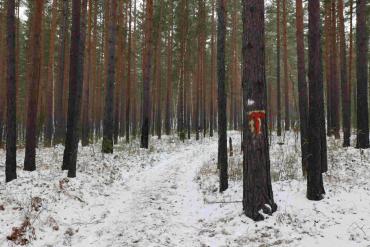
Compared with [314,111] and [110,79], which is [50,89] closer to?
[110,79]

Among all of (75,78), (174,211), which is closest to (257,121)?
(174,211)

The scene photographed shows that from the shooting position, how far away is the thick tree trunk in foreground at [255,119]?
21.6 feet

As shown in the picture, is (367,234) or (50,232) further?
(50,232)

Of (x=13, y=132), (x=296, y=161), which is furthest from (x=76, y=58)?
(x=296, y=161)

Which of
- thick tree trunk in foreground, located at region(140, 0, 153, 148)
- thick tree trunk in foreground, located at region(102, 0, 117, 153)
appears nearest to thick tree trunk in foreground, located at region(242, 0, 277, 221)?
thick tree trunk in foreground, located at region(102, 0, 117, 153)

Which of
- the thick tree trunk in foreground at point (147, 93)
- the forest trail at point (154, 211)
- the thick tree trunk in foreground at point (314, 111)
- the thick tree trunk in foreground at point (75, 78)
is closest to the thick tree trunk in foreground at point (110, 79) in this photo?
the thick tree trunk in foreground at point (147, 93)

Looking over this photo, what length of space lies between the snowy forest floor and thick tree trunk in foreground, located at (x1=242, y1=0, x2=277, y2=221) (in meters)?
0.42

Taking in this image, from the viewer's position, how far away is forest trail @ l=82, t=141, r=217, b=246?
5973 millimetres

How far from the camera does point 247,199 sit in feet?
21.9

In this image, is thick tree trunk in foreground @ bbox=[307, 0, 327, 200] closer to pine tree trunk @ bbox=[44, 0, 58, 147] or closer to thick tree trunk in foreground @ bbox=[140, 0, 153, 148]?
thick tree trunk in foreground @ bbox=[140, 0, 153, 148]

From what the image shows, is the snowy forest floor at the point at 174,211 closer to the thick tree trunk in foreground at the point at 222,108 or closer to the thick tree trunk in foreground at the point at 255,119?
the thick tree trunk in foreground at the point at 255,119

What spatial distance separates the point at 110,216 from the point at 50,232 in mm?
1377

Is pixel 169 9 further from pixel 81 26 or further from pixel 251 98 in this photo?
pixel 251 98

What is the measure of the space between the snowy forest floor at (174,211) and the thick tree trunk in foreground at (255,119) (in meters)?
0.42
